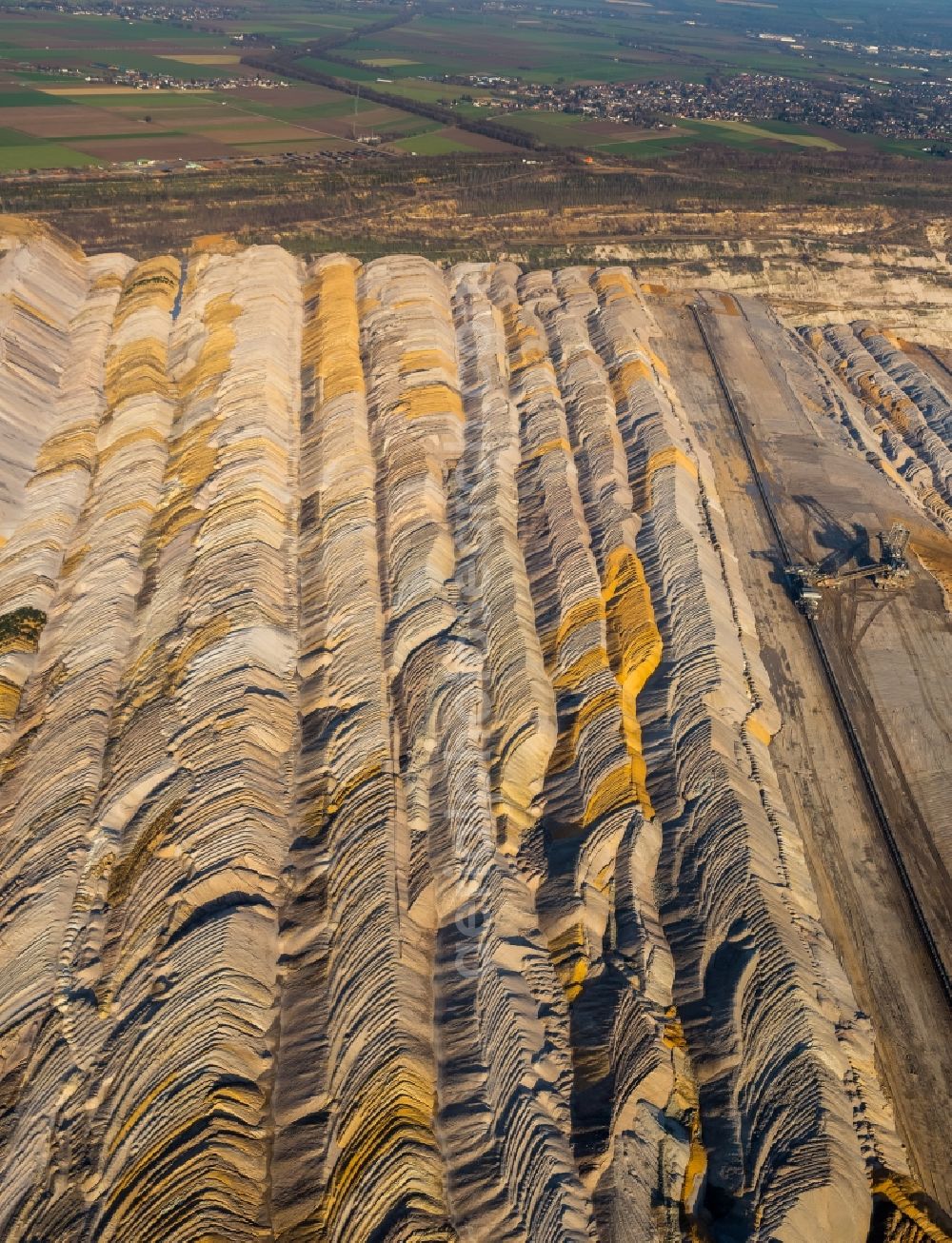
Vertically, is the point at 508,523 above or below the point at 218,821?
above

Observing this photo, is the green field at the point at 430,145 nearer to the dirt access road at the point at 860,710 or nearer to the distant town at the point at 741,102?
the distant town at the point at 741,102

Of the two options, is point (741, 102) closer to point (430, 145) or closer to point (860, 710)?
point (430, 145)

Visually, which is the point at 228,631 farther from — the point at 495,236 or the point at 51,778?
the point at 495,236

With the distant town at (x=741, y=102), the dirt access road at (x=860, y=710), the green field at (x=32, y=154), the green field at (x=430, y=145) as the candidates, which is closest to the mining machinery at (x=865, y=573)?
the dirt access road at (x=860, y=710)

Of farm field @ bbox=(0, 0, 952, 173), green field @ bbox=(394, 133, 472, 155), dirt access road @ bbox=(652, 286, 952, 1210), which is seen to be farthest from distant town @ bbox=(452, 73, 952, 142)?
dirt access road @ bbox=(652, 286, 952, 1210)

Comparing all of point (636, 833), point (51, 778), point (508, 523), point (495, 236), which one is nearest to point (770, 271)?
point (495, 236)

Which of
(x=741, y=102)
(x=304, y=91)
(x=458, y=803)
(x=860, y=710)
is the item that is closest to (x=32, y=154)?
(x=304, y=91)

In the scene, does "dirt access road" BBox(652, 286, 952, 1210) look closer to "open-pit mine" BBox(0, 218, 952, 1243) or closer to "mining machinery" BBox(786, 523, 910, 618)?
"open-pit mine" BBox(0, 218, 952, 1243)
